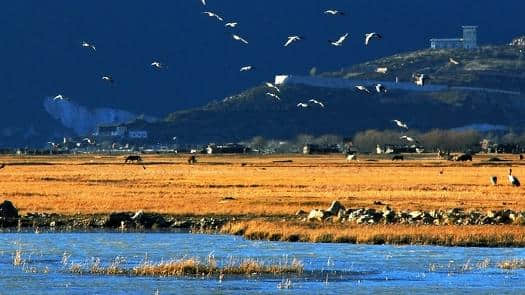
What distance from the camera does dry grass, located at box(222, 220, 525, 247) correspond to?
5138cm

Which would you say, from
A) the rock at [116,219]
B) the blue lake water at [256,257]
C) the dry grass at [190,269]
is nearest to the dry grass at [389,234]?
the blue lake water at [256,257]

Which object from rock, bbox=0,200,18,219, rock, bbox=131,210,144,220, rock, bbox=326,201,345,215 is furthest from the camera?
rock, bbox=0,200,18,219

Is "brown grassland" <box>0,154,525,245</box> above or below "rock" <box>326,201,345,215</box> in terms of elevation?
above

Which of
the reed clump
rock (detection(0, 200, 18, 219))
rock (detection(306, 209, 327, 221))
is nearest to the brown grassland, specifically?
rock (detection(306, 209, 327, 221))

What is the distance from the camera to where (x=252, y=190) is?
80.9m

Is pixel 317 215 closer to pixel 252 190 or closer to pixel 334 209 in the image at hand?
pixel 334 209

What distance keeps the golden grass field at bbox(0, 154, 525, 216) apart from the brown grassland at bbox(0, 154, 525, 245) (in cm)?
4

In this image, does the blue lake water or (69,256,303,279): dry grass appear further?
(69,256,303,279): dry grass

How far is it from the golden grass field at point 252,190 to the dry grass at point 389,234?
7590 mm

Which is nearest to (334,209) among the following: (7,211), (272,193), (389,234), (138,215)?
(389,234)

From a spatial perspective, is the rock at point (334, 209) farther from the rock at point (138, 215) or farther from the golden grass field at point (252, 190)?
the rock at point (138, 215)

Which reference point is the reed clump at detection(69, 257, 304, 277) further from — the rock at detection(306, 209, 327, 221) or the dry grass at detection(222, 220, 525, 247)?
the rock at detection(306, 209, 327, 221)

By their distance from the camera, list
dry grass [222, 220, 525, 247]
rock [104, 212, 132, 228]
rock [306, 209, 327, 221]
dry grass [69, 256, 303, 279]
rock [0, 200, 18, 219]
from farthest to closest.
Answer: rock [0, 200, 18, 219], rock [104, 212, 132, 228], rock [306, 209, 327, 221], dry grass [222, 220, 525, 247], dry grass [69, 256, 303, 279]

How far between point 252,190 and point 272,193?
347 cm
